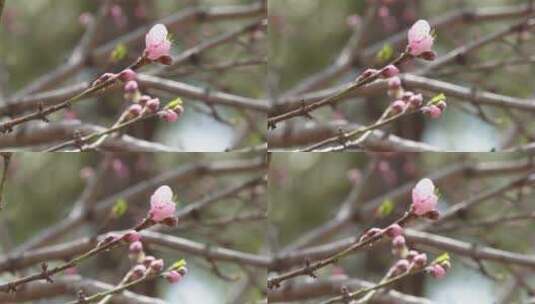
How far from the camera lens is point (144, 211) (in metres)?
2.42

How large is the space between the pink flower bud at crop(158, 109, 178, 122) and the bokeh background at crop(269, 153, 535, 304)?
1.14 ft

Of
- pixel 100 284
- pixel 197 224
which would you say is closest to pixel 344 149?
pixel 197 224

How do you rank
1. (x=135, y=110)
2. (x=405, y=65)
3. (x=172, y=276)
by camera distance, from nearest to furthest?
(x=172, y=276) → (x=135, y=110) → (x=405, y=65)

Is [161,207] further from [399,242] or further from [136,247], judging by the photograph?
[399,242]

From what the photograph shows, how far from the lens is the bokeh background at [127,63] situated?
239 centimetres

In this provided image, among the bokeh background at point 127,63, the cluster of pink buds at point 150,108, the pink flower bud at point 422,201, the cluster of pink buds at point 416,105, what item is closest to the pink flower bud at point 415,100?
the cluster of pink buds at point 416,105

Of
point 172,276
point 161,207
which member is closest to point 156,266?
point 172,276

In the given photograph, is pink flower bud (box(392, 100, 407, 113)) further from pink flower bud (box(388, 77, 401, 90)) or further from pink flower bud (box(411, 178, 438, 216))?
pink flower bud (box(411, 178, 438, 216))

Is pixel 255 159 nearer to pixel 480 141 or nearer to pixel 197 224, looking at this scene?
pixel 197 224

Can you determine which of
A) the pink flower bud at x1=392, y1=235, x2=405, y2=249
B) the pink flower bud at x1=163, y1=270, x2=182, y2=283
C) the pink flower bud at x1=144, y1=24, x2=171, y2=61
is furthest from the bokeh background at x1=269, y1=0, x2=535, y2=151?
the pink flower bud at x1=163, y1=270, x2=182, y2=283

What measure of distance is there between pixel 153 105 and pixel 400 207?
0.66 meters

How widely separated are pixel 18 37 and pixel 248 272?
31.2 inches

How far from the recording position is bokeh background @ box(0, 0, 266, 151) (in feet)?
7.86

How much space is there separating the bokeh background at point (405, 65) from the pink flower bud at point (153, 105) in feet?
1.11
